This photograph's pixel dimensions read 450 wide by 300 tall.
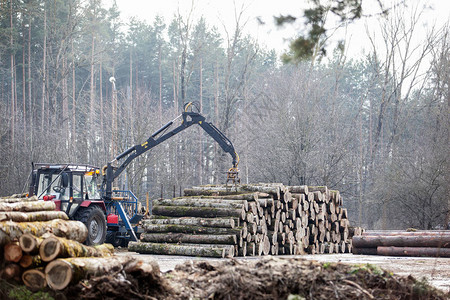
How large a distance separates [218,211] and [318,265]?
337 inches

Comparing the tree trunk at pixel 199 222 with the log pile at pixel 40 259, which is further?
the tree trunk at pixel 199 222

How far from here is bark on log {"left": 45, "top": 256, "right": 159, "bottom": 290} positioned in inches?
254

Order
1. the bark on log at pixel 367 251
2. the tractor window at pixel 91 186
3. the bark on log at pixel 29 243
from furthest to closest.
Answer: the tractor window at pixel 91 186, the bark on log at pixel 367 251, the bark on log at pixel 29 243

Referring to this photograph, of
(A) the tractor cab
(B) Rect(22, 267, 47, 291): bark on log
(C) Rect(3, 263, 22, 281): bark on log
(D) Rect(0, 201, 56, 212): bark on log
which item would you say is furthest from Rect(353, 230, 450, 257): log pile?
(C) Rect(3, 263, 22, 281): bark on log

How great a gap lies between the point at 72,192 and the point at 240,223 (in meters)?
4.56

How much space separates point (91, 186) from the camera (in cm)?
1584

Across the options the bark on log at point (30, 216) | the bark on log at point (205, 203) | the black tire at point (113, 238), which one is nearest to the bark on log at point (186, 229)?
the bark on log at point (205, 203)

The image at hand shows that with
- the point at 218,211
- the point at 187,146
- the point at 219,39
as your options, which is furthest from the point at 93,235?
the point at 219,39

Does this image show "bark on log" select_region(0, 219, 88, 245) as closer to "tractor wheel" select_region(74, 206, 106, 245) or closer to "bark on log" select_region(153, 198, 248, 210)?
"tractor wheel" select_region(74, 206, 106, 245)

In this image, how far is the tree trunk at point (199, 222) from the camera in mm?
14484

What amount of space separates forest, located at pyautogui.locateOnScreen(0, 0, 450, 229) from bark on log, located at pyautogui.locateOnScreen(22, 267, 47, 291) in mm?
5263

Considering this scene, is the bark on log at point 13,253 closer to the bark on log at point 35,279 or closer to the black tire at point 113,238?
the bark on log at point 35,279

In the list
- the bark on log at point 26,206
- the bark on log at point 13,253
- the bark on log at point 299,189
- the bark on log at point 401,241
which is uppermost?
the bark on log at point 299,189

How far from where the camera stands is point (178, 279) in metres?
6.93
